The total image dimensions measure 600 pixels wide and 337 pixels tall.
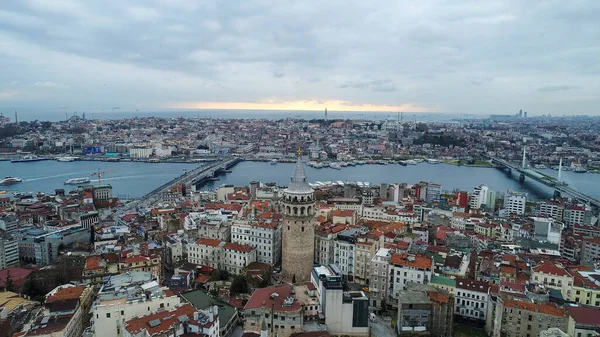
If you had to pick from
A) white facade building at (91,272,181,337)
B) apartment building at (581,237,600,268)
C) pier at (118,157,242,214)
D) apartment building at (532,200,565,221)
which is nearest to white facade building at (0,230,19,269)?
pier at (118,157,242,214)

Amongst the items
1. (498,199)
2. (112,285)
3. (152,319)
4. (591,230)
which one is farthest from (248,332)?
(498,199)

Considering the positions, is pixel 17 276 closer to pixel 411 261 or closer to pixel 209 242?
pixel 209 242

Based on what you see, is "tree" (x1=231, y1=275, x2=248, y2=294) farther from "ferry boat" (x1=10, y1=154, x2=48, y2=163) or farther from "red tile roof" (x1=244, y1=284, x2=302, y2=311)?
"ferry boat" (x1=10, y1=154, x2=48, y2=163)

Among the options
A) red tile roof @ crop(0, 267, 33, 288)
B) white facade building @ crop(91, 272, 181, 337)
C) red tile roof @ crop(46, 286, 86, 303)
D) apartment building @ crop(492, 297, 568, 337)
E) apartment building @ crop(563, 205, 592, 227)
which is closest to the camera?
white facade building @ crop(91, 272, 181, 337)

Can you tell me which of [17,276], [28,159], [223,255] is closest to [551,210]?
[223,255]

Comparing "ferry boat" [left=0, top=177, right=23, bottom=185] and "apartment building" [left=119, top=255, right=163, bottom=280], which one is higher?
"apartment building" [left=119, top=255, right=163, bottom=280]

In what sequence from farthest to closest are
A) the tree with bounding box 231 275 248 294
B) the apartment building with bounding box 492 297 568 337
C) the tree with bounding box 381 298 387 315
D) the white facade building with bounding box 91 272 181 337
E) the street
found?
1. the tree with bounding box 231 275 248 294
2. the tree with bounding box 381 298 387 315
3. the street
4. the apartment building with bounding box 492 297 568 337
5. the white facade building with bounding box 91 272 181 337

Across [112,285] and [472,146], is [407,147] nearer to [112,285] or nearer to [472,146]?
[472,146]

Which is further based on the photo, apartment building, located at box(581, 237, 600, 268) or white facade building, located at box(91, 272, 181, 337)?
apartment building, located at box(581, 237, 600, 268)

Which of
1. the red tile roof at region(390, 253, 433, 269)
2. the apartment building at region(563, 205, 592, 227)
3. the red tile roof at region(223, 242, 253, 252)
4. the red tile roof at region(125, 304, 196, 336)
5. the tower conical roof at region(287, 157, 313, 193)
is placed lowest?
the apartment building at region(563, 205, 592, 227)

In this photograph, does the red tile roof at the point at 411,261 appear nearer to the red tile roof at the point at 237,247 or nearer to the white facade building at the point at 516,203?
the red tile roof at the point at 237,247
